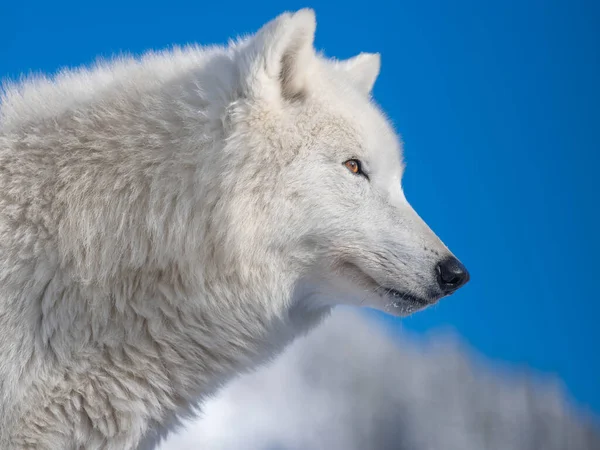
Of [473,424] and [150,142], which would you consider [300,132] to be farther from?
[473,424]

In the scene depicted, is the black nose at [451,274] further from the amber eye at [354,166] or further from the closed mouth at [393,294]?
the amber eye at [354,166]

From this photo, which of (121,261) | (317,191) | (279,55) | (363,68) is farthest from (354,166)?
(121,261)

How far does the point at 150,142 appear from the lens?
12.9ft

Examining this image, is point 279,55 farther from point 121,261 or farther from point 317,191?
point 121,261

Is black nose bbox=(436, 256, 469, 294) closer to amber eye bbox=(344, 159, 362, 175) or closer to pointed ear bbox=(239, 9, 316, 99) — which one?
amber eye bbox=(344, 159, 362, 175)

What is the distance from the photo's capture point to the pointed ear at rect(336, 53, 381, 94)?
196 inches

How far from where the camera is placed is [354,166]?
4141 mm

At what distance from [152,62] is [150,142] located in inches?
29.4

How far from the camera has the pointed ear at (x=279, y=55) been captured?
12.5ft

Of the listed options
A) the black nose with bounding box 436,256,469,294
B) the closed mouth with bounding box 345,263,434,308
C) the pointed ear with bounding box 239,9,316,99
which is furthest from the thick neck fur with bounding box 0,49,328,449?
the black nose with bounding box 436,256,469,294

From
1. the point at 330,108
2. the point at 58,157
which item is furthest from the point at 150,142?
the point at 330,108

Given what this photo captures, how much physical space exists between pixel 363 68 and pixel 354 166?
1334 millimetres

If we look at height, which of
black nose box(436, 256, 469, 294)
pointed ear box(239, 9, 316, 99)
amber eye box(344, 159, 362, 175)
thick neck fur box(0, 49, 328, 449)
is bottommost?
thick neck fur box(0, 49, 328, 449)

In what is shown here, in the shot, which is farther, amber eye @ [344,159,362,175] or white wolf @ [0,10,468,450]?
amber eye @ [344,159,362,175]
